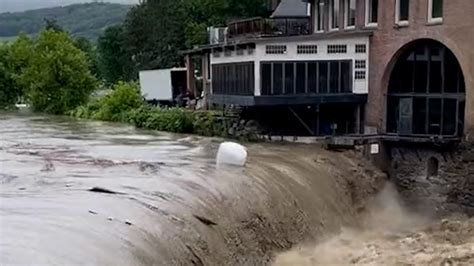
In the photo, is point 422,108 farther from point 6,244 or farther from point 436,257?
point 6,244

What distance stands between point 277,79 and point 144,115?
14.6 m

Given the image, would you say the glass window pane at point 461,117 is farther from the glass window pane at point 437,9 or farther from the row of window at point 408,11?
the glass window pane at point 437,9

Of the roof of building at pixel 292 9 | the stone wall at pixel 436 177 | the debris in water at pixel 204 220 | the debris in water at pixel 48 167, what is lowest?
the stone wall at pixel 436 177

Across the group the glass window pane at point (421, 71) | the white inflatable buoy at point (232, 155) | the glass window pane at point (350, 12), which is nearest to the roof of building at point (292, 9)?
the glass window pane at point (350, 12)

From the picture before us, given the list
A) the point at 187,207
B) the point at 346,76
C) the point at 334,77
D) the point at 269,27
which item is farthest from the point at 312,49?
the point at 187,207

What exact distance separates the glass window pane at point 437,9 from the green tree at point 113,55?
51.3 meters

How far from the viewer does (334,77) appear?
28125mm

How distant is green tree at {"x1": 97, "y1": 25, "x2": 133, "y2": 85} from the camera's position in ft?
246

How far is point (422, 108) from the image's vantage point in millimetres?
26547

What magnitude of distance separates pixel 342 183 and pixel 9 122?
89.9ft

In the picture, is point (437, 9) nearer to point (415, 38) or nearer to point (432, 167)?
point (415, 38)

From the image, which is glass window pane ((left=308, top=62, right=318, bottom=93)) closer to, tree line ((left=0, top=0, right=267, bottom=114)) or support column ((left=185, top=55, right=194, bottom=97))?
support column ((left=185, top=55, right=194, bottom=97))

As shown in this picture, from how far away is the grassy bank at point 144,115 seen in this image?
3269 centimetres

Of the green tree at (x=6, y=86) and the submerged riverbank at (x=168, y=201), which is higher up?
the green tree at (x=6, y=86)
